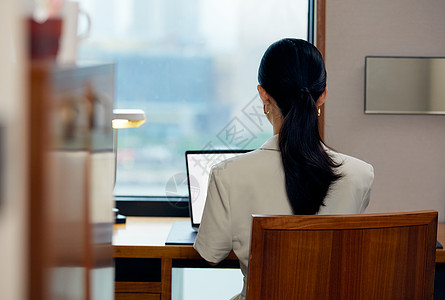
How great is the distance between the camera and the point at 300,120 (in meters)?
1.26

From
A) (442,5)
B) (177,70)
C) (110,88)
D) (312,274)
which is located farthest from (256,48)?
(110,88)

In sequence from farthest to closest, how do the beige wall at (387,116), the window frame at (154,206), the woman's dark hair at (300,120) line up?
the window frame at (154,206) < the beige wall at (387,116) < the woman's dark hair at (300,120)

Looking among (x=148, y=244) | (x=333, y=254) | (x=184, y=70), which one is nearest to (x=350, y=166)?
(x=333, y=254)

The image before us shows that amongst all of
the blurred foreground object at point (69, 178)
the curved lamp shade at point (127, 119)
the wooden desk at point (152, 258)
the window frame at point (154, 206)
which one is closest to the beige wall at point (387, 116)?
the window frame at point (154, 206)

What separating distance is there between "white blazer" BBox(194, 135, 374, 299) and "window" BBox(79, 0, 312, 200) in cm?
92

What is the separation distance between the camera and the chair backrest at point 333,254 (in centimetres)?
92

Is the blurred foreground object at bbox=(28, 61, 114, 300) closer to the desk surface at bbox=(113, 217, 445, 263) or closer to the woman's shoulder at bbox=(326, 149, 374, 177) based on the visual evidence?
the woman's shoulder at bbox=(326, 149, 374, 177)

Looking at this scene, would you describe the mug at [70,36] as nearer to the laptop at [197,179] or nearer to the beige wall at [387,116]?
the laptop at [197,179]

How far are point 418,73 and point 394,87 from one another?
0.11 meters

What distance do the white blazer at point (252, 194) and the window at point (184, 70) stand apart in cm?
92

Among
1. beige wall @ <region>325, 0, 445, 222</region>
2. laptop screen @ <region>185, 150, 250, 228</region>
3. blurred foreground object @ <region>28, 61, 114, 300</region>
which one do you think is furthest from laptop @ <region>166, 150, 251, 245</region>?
blurred foreground object @ <region>28, 61, 114, 300</region>

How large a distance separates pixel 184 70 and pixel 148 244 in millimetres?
856

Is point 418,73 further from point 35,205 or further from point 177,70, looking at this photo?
point 35,205

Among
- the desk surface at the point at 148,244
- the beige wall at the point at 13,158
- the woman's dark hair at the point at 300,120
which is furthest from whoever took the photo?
the desk surface at the point at 148,244
